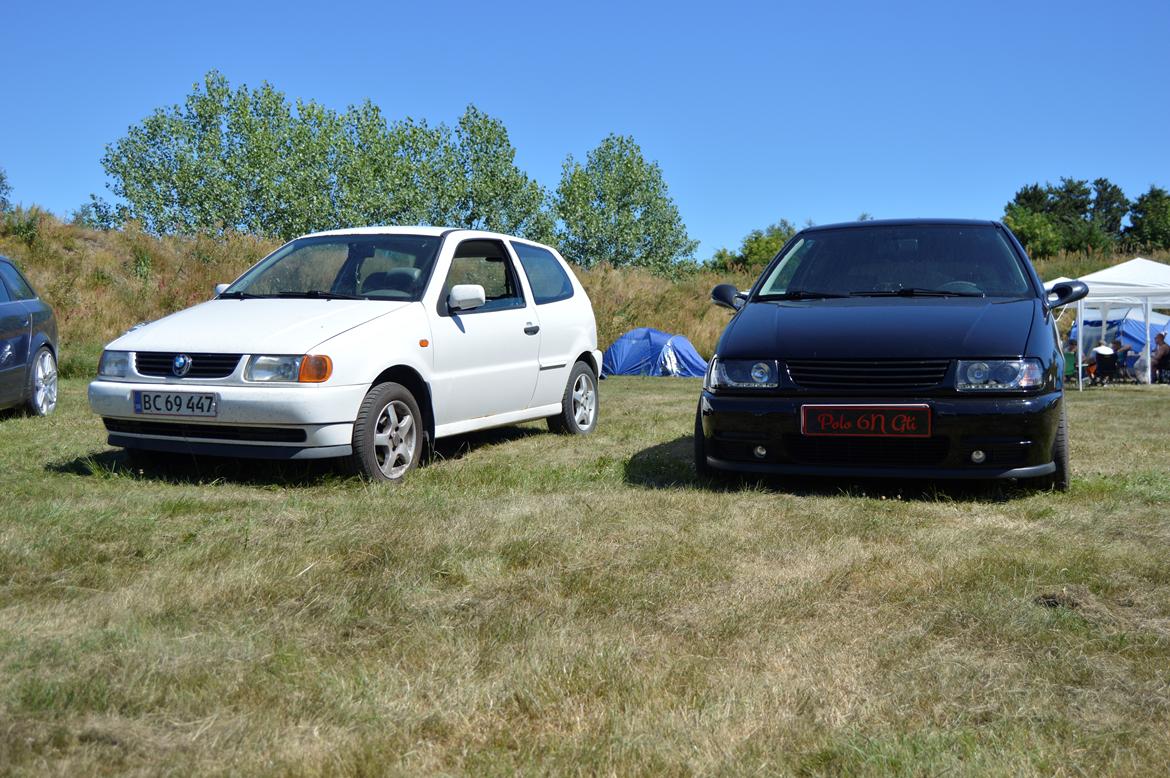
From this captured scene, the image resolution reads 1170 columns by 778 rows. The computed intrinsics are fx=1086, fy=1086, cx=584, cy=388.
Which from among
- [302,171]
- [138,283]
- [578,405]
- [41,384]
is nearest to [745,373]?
[578,405]

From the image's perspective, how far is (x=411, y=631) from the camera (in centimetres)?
324

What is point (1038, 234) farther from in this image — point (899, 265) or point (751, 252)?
point (899, 265)

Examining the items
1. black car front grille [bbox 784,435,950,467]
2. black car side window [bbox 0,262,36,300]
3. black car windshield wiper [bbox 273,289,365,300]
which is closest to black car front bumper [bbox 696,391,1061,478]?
black car front grille [bbox 784,435,950,467]

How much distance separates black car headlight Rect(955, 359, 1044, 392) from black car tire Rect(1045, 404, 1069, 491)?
17.3 inches

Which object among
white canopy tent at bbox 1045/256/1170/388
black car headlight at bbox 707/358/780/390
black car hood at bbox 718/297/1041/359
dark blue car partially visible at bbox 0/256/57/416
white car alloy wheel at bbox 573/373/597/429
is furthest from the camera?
white canopy tent at bbox 1045/256/1170/388

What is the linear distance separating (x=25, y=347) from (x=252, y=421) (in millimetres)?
4707

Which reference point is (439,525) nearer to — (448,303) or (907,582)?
(907,582)

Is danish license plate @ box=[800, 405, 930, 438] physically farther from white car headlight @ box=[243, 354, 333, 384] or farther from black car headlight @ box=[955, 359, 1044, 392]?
white car headlight @ box=[243, 354, 333, 384]

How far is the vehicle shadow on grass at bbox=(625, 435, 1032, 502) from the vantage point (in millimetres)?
5836

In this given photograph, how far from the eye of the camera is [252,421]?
5.87 meters

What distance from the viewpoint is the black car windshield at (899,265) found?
639 cm

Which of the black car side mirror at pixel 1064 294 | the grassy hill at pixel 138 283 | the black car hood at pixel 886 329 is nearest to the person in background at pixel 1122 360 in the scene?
the grassy hill at pixel 138 283

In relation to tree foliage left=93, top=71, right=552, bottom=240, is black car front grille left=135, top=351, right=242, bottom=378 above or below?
below

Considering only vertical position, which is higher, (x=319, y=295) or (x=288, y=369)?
(x=319, y=295)
